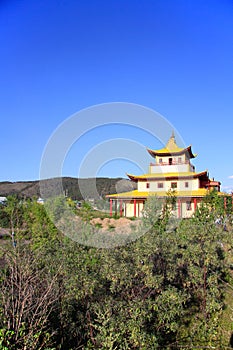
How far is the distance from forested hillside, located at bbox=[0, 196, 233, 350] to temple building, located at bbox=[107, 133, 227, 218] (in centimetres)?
1444

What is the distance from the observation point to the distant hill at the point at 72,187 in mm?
20197

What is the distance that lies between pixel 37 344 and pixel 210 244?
4840 millimetres

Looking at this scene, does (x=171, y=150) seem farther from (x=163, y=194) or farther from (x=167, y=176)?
(x=163, y=194)

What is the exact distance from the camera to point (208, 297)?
7.19 meters

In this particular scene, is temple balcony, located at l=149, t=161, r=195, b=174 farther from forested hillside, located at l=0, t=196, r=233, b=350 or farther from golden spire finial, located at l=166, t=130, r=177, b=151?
forested hillside, located at l=0, t=196, r=233, b=350

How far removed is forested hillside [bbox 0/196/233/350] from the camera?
441 centimetres

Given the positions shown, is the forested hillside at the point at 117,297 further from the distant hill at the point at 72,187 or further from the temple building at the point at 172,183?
the temple building at the point at 172,183

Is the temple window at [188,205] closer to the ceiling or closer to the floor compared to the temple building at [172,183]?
closer to the floor

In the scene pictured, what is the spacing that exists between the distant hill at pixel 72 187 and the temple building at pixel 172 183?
2837 mm

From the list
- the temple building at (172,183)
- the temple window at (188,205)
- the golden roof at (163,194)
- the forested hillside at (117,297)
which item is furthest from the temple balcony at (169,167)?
the forested hillside at (117,297)

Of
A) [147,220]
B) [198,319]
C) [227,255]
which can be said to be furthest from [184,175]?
[198,319]

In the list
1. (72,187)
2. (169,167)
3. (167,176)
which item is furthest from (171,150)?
(72,187)

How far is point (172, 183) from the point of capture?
941 inches

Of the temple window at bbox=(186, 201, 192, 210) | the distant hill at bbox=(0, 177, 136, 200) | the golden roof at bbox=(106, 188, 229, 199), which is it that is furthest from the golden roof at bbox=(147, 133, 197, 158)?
the distant hill at bbox=(0, 177, 136, 200)
